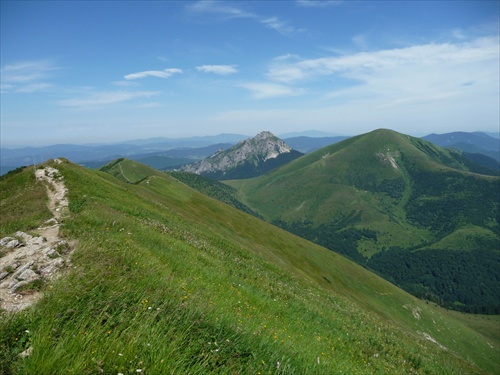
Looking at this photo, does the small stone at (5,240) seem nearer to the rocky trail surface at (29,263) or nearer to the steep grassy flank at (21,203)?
the rocky trail surface at (29,263)

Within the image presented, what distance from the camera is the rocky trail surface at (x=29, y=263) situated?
864 centimetres

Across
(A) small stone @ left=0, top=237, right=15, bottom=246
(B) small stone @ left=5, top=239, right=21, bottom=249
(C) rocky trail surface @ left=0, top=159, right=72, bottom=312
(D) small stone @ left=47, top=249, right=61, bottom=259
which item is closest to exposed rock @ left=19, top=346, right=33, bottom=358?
(C) rocky trail surface @ left=0, top=159, right=72, bottom=312

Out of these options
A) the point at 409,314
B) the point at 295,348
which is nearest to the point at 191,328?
the point at 295,348

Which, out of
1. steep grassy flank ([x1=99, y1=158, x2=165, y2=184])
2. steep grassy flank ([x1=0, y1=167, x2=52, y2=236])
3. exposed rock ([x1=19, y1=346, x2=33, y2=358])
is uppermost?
exposed rock ([x1=19, y1=346, x2=33, y2=358])

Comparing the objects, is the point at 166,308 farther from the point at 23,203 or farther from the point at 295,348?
the point at 23,203

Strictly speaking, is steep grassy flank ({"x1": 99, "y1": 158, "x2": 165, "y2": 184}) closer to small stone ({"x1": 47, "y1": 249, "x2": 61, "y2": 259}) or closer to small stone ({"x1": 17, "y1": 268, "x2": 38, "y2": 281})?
small stone ({"x1": 47, "y1": 249, "x2": 61, "y2": 259})

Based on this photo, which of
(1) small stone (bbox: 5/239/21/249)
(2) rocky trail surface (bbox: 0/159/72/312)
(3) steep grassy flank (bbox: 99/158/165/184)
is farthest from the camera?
(3) steep grassy flank (bbox: 99/158/165/184)

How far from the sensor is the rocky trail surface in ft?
28.3

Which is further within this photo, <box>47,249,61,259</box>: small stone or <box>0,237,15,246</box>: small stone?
<box>0,237,15,246</box>: small stone

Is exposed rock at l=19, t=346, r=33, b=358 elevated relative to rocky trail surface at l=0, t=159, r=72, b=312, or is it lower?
elevated

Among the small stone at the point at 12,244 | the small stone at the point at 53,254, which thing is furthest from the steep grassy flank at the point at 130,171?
the small stone at the point at 53,254

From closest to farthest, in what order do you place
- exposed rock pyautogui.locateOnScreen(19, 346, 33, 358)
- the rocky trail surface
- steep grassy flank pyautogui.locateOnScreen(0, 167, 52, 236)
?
exposed rock pyautogui.locateOnScreen(19, 346, 33, 358) → the rocky trail surface → steep grassy flank pyautogui.locateOnScreen(0, 167, 52, 236)

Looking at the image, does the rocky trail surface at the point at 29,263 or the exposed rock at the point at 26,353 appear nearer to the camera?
the exposed rock at the point at 26,353

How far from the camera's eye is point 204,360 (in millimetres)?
5852
